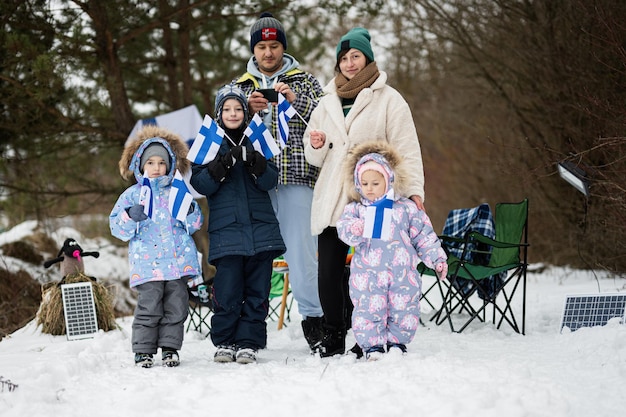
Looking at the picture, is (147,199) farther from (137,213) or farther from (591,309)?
(591,309)

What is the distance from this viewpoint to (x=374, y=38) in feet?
52.3

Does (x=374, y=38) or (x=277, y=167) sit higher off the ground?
(x=374, y=38)

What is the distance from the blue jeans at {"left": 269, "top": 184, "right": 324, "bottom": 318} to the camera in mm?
4340

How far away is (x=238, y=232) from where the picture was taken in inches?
155

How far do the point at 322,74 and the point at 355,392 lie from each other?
1420cm

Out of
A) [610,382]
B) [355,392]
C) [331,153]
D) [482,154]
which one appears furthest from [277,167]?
[482,154]

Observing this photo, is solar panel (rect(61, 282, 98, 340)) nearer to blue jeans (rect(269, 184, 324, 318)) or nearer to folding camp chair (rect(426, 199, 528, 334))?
blue jeans (rect(269, 184, 324, 318))

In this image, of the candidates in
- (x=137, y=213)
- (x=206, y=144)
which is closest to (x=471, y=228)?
(x=206, y=144)

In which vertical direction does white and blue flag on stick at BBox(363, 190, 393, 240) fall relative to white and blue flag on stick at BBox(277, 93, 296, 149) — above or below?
below

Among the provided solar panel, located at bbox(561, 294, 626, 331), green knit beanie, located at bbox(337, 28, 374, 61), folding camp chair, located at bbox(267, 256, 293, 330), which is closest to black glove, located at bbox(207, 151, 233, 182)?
green knit beanie, located at bbox(337, 28, 374, 61)

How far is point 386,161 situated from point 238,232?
0.93 metres

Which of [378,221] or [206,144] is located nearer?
[378,221]

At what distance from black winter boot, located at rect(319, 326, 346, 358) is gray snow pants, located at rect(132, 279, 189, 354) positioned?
83cm

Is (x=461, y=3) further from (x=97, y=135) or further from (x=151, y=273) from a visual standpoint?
(x=151, y=273)
